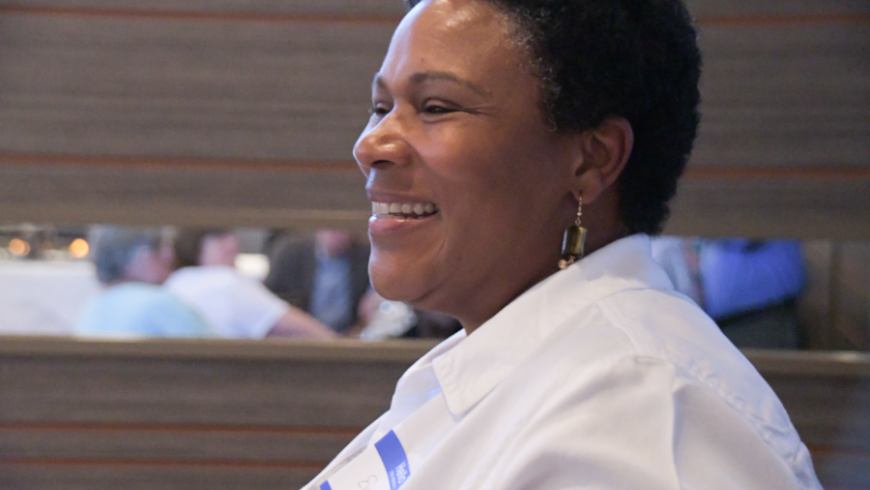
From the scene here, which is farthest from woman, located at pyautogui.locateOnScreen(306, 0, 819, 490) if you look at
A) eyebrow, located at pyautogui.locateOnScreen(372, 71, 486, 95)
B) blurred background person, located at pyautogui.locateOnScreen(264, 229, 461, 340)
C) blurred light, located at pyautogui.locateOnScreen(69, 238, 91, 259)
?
blurred light, located at pyautogui.locateOnScreen(69, 238, 91, 259)

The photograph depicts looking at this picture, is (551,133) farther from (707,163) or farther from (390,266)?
(707,163)

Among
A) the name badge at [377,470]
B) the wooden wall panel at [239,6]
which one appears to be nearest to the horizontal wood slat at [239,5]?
the wooden wall panel at [239,6]

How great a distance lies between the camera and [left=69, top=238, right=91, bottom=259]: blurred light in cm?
208

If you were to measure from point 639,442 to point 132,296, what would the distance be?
175cm

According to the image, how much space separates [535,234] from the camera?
928mm

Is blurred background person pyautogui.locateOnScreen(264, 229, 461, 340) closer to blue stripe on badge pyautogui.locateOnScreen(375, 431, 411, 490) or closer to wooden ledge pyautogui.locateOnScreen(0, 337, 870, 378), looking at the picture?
wooden ledge pyautogui.locateOnScreen(0, 337, 870, 378)

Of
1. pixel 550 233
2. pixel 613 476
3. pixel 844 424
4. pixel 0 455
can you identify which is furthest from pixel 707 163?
pixel 0 455

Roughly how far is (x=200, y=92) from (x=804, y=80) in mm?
1627

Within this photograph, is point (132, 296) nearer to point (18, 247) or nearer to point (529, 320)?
Answer: point (18, 247)

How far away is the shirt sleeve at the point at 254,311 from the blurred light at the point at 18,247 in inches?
23.3

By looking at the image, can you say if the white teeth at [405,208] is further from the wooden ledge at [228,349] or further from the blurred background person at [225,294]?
the blurred background person at [225,294]

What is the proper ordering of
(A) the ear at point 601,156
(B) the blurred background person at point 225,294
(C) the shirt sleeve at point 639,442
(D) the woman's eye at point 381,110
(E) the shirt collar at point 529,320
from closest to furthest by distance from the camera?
(C) the shirt sleeve at point 639,442, (E) the shirt collar at point 529,320, (A) the ear at point 601,156, (D) the woman's eye at point 381,110, (B) the blurred background person at point 225,294

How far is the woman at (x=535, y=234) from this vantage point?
2.25 feet

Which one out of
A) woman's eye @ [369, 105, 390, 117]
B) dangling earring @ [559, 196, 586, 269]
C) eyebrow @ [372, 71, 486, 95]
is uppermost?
eyebrow @ [372, 71, 486, 95]
